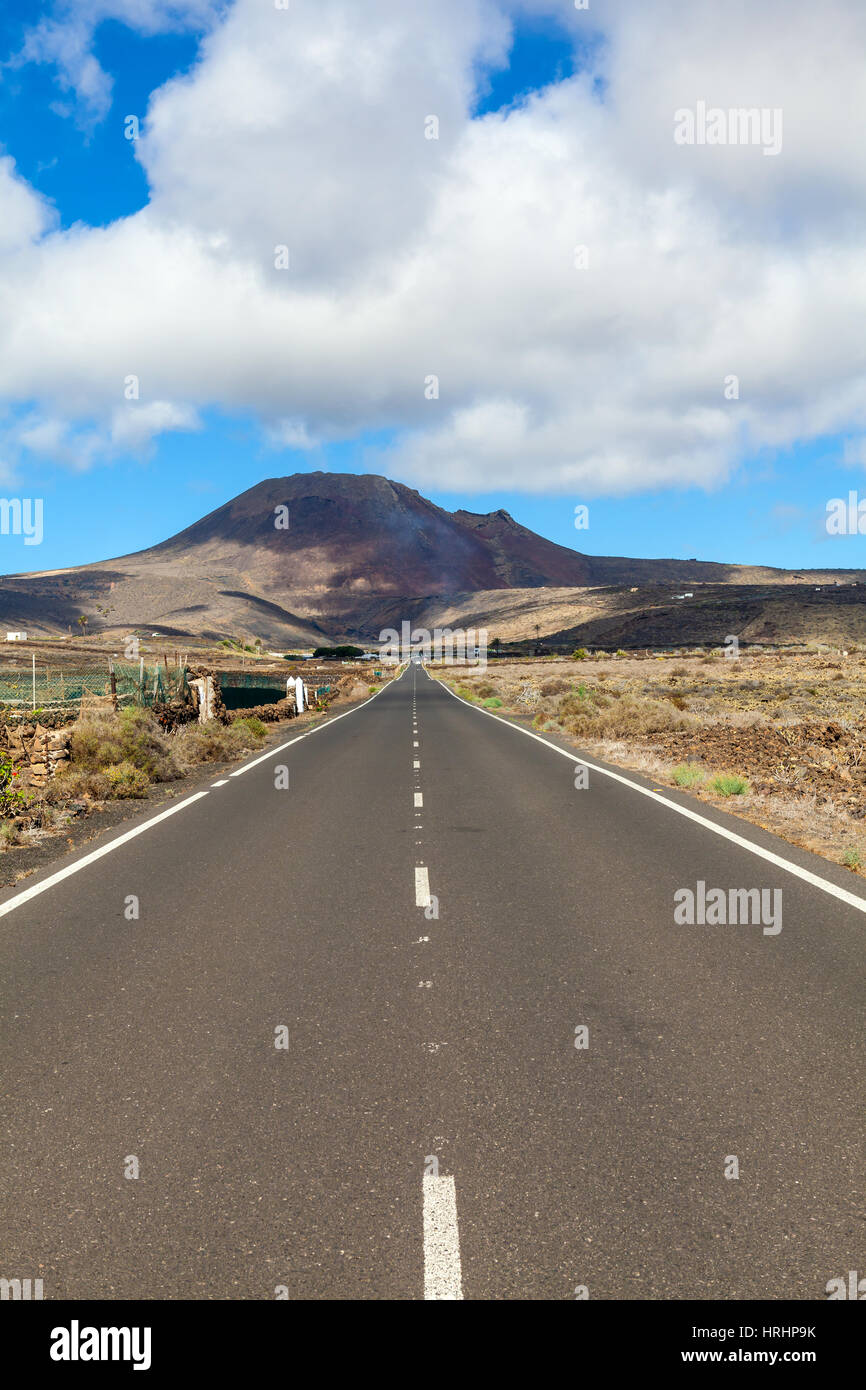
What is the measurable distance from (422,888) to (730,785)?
744cm

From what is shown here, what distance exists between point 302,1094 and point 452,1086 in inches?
27.3

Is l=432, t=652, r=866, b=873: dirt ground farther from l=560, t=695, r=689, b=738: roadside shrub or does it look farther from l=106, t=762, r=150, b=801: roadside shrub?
l=106, t=762, r=150, b=801: roadside shrub

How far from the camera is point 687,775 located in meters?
15.3

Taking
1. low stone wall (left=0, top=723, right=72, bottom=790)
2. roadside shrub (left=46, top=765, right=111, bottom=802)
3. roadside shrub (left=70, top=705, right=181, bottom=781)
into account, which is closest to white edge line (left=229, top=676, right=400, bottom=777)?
roadside shrub (left=70, top=705, right=181, bottom=781)

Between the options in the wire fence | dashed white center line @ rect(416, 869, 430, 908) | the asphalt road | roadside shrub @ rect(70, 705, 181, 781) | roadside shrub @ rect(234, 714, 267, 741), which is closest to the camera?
A: the asphalt road

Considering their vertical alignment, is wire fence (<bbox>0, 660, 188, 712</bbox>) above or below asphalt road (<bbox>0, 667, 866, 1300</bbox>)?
above

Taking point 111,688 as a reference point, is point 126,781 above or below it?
below

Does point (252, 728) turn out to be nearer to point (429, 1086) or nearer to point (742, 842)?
point (742, 842)

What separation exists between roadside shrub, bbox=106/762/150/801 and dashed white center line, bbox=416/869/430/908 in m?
6.89

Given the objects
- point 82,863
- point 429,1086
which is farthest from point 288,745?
point 429,1086

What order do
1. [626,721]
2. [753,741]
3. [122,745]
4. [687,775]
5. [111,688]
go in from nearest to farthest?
[687,775]
[122,745]
[753,741]
[111,688]
[626,721]

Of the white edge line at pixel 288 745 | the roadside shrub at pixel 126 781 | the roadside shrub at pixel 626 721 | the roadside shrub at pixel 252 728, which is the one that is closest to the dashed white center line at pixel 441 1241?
the roadside shrub at pixel 126 781

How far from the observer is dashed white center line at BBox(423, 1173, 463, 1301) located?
9.17 feet
